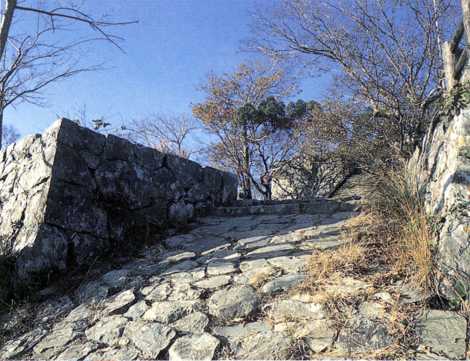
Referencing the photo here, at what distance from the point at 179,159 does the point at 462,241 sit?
365 centimetres

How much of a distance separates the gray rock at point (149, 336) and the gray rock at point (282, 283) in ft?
2.22

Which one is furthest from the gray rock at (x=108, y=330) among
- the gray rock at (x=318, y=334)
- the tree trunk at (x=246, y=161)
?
the tree trunk at (x=246, y=161)

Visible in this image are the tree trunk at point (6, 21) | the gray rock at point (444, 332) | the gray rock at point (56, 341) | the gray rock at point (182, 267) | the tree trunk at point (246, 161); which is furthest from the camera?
the tree trunk at point (246, 161)

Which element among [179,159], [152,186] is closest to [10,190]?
[152,186]

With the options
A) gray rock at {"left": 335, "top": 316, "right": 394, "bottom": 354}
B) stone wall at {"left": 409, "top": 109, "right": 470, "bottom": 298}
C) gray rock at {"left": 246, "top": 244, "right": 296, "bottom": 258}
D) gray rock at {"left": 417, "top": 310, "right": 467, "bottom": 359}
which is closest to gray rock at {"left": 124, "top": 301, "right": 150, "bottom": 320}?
gray rock at {"left": 246, "top": 244, "right": 296, "bottom": 258}

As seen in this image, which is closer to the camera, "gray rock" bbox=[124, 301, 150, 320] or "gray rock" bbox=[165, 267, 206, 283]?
"gray rock" bbox=[124, 301, 150, 320]

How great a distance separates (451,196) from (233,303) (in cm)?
154

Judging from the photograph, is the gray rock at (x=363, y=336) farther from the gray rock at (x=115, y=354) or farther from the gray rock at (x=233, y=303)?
the gray rock at (x=115, y=354)

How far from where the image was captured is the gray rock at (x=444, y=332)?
1.50 metres

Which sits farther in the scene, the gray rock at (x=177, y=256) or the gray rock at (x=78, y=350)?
the gray rock at (x=177, y=256)

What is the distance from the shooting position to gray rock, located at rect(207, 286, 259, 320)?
2.06m

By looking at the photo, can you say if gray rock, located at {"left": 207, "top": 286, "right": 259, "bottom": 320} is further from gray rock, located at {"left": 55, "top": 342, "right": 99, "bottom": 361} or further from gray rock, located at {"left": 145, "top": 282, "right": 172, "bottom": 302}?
gray rock, located at {"left": 55, "top": 342, "right": 99, "bottom": 361}

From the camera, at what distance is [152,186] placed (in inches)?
163

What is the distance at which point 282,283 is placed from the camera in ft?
7.49
